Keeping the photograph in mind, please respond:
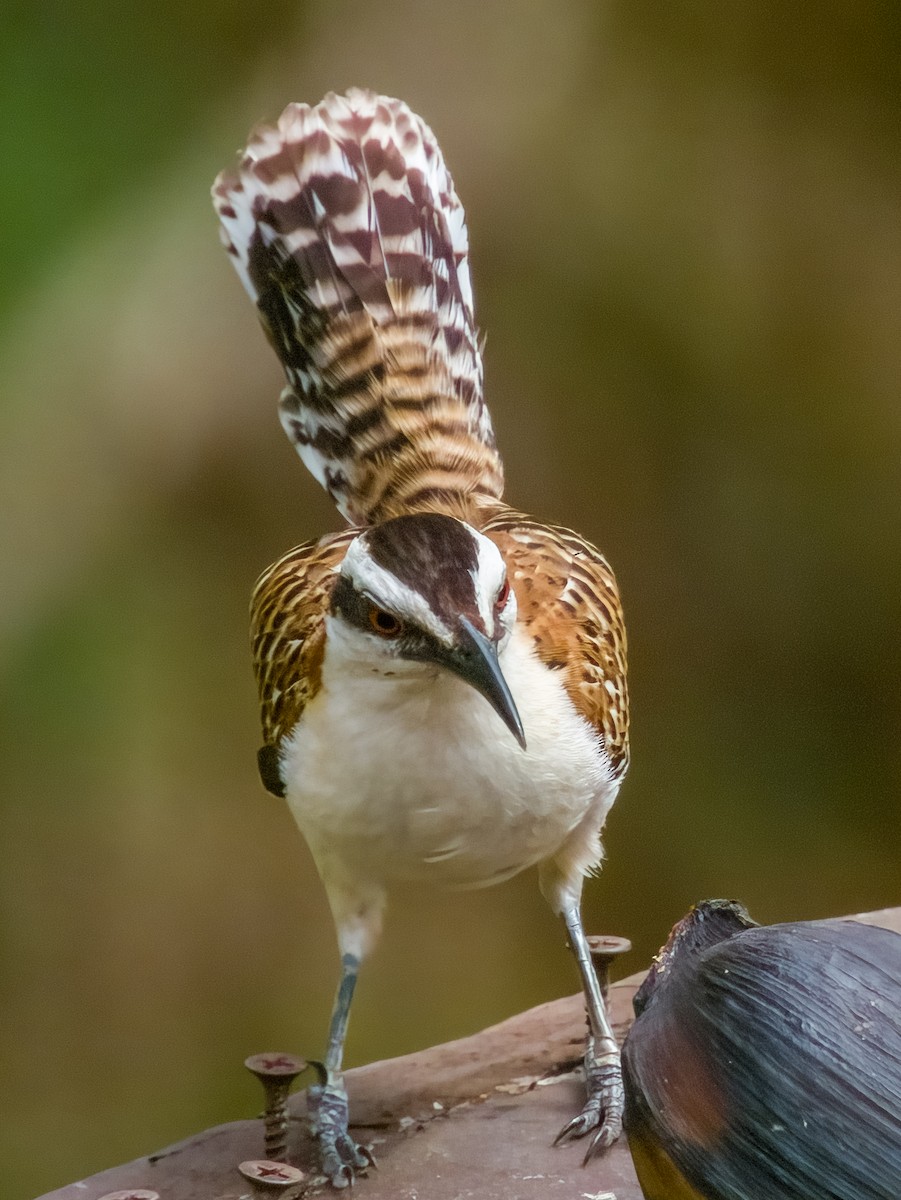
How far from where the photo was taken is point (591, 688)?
1861mm

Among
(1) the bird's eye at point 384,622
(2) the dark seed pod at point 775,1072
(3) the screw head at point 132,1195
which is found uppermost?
(1) the bird's eye at point 384,622

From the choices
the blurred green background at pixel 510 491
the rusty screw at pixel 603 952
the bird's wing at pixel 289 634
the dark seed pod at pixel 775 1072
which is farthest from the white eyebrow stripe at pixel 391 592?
the blurred green background at pixel 510 491

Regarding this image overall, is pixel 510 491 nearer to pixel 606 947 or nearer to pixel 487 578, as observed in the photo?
pixel 606 947

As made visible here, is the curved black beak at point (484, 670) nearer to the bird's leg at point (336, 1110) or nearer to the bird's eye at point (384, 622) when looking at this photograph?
the bird's eye at point (384, 622)

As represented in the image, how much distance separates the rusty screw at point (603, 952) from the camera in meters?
2.00

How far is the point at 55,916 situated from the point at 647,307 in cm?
193

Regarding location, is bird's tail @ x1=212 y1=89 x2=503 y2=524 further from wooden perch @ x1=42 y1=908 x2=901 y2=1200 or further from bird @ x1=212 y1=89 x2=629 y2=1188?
wooden perch @ x1=42 y1=908 x2=901 y2=1200

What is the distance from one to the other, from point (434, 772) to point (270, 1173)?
0.48 metres

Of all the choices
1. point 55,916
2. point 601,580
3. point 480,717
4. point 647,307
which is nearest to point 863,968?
point 480,717

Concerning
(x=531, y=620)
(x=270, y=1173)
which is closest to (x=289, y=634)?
(x=531, y=620)

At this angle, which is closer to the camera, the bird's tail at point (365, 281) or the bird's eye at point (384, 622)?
the bird's eye at point (384, 622)

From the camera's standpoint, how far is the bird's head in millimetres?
1516

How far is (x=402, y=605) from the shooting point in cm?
→ 155

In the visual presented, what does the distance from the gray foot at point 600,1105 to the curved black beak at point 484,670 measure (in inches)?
19.9
